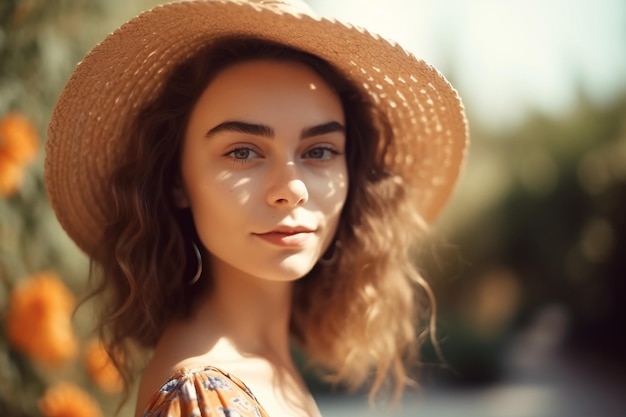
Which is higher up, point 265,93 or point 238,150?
point 265,93

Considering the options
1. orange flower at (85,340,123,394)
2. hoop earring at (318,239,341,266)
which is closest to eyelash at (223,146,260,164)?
hoop earring at (318,239,341,266)

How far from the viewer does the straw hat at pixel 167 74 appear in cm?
175

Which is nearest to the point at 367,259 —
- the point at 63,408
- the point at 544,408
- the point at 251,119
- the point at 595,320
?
the point at 251,119

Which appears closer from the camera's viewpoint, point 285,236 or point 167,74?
point 285,236

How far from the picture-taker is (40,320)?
2.76 m

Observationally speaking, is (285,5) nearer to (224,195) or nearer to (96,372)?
(224,195)

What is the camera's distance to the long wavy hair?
6.34 ft

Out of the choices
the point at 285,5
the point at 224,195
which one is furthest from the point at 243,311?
the point at 285,5

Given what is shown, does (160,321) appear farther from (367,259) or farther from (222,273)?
(367,259)

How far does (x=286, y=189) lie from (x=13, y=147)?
131cm

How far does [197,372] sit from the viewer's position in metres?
1.65

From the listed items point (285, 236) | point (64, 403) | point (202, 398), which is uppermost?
point (285, 236)

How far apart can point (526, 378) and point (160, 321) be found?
713 cm

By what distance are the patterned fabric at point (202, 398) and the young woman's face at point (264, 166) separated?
267mm
